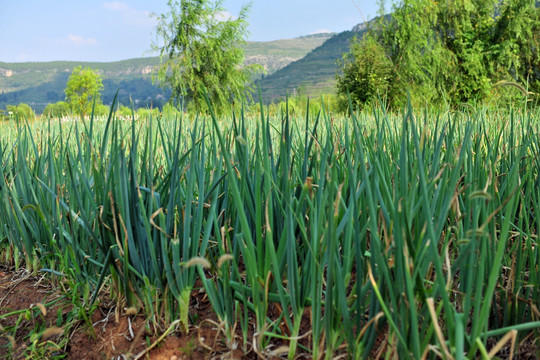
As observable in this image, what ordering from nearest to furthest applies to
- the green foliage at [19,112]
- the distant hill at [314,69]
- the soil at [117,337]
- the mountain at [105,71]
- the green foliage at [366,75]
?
the soil at [117,337] < the green foliage at [19,112] < the green foliage at [366,75] < the distant hill at [314,69] < the mountain at [105,71]

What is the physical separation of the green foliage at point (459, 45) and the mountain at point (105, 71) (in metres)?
133

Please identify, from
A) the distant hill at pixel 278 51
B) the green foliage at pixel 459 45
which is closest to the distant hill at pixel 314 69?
the distant hill at pixel 278 51

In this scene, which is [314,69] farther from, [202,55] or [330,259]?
[330,259]

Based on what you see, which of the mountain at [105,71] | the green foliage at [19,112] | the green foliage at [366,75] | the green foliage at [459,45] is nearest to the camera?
the green foliage at [19,112]

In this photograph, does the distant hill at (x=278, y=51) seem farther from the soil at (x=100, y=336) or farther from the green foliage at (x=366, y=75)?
the soil at (x=100, y=336)

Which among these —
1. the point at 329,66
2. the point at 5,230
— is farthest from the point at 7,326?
the point at 329,66

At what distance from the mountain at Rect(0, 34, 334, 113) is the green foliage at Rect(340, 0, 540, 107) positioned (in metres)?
133

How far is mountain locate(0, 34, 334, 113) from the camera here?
495 feet

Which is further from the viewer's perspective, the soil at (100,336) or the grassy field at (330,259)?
the soil at (100,336)

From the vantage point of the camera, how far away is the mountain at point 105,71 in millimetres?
150750

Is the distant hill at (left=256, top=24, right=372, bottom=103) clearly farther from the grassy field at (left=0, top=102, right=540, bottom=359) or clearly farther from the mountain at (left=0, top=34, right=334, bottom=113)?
the grassy field at (left=0, top=102, right=540, bottom=359)

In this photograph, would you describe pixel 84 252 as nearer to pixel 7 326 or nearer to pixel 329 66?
pixel 7 326

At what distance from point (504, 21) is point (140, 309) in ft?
72.3

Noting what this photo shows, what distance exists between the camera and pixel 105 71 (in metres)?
171
